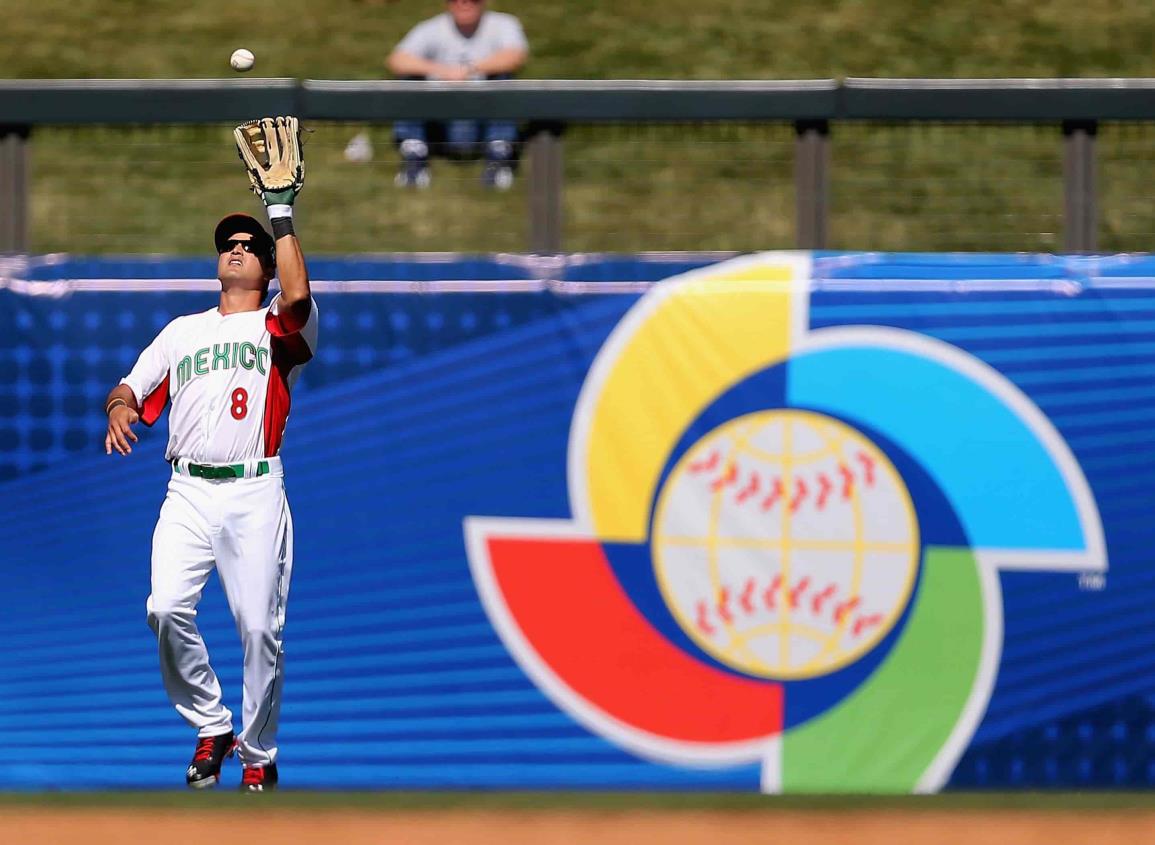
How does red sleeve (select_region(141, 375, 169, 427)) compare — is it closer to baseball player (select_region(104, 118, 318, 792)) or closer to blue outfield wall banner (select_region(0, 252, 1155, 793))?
baseball player (select_region(104, 118, 318, 792))

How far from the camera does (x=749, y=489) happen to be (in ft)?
24.4

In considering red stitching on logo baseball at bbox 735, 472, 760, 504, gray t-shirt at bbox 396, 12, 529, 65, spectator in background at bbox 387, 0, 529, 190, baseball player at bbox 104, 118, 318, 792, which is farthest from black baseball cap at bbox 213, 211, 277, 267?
gray t-shirt at bbox 396, 12, 529, 65

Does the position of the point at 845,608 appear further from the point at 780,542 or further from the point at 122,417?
the point at 122,417

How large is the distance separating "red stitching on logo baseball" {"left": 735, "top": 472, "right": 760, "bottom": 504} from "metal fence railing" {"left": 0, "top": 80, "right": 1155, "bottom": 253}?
0.94m

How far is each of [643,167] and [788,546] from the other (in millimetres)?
1638

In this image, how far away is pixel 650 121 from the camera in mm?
7484

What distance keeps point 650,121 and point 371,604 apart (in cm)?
219

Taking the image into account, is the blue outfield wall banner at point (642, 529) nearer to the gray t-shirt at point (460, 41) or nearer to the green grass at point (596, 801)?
the green grass at point (596, 801)

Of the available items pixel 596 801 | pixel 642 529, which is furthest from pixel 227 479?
pixel 596 801

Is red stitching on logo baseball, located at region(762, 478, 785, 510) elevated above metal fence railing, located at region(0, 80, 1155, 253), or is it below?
below

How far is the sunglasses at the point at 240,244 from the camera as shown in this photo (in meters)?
7.39

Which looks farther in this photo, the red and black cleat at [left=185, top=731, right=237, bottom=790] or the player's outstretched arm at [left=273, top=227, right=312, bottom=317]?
the red and black cleat at [left=185, top=731, right=237, bottom=790]

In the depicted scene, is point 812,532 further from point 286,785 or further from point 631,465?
point 286,785

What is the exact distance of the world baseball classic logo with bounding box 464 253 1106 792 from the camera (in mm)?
7387
